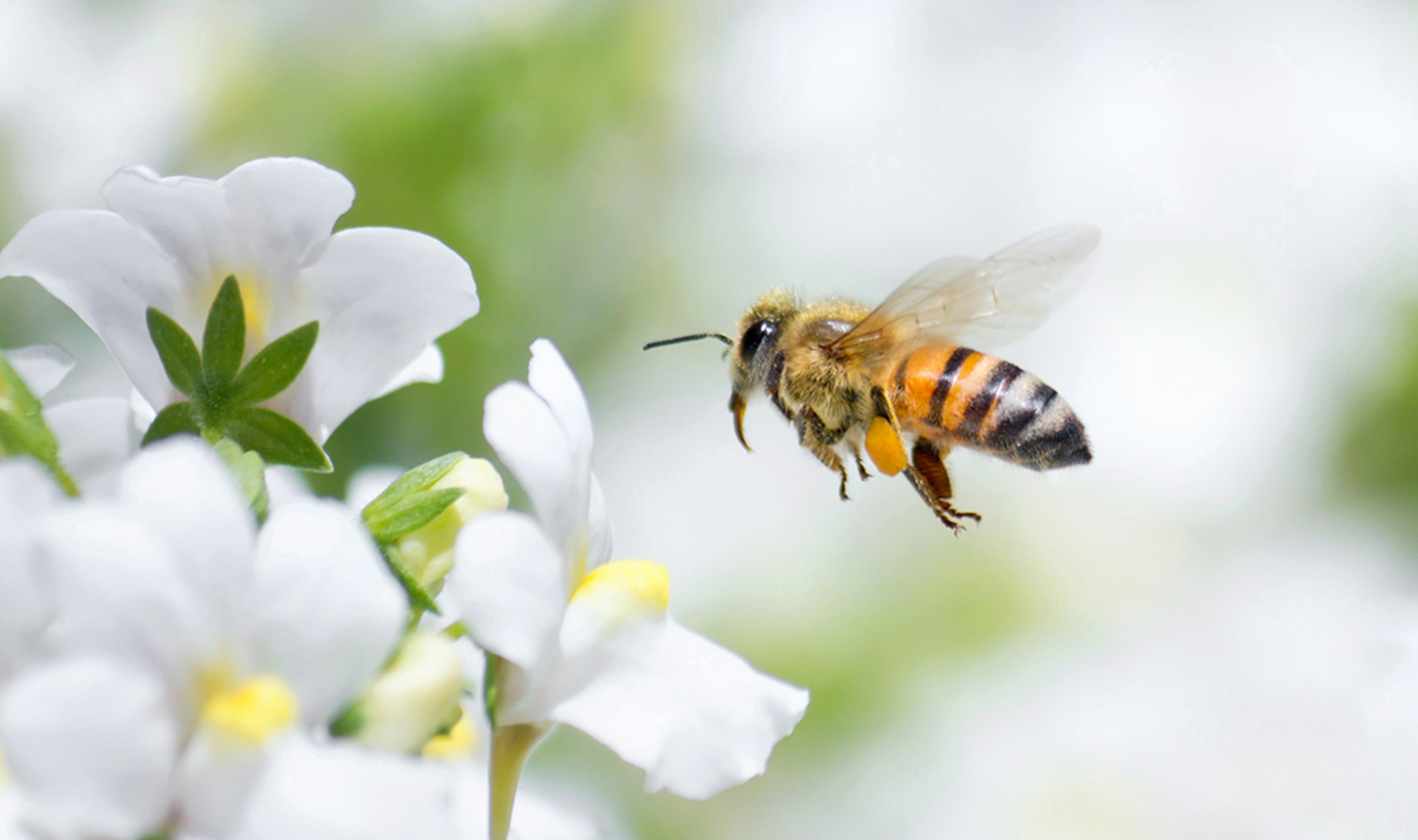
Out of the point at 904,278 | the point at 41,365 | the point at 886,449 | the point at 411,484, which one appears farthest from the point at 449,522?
the point at 904,278

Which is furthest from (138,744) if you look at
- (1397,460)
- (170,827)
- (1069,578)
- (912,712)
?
(1397,460)

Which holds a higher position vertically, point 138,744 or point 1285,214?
point 138,744

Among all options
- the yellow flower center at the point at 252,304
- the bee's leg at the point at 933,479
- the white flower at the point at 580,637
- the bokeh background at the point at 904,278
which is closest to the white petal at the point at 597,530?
the white flower at the point at 580,637

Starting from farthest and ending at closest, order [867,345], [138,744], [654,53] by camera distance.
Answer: [654,53] → [867,345] → [138,744]

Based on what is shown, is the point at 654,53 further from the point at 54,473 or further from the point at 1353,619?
the point at 54,473

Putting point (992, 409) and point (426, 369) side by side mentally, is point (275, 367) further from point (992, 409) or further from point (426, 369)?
point (992, 409)

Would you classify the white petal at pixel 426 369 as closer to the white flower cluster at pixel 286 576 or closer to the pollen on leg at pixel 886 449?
the white flower cluster at pixel 286 576

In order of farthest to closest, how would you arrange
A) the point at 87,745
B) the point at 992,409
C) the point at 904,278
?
the point at 904,278, the point at 992,409, the point at 87,745
